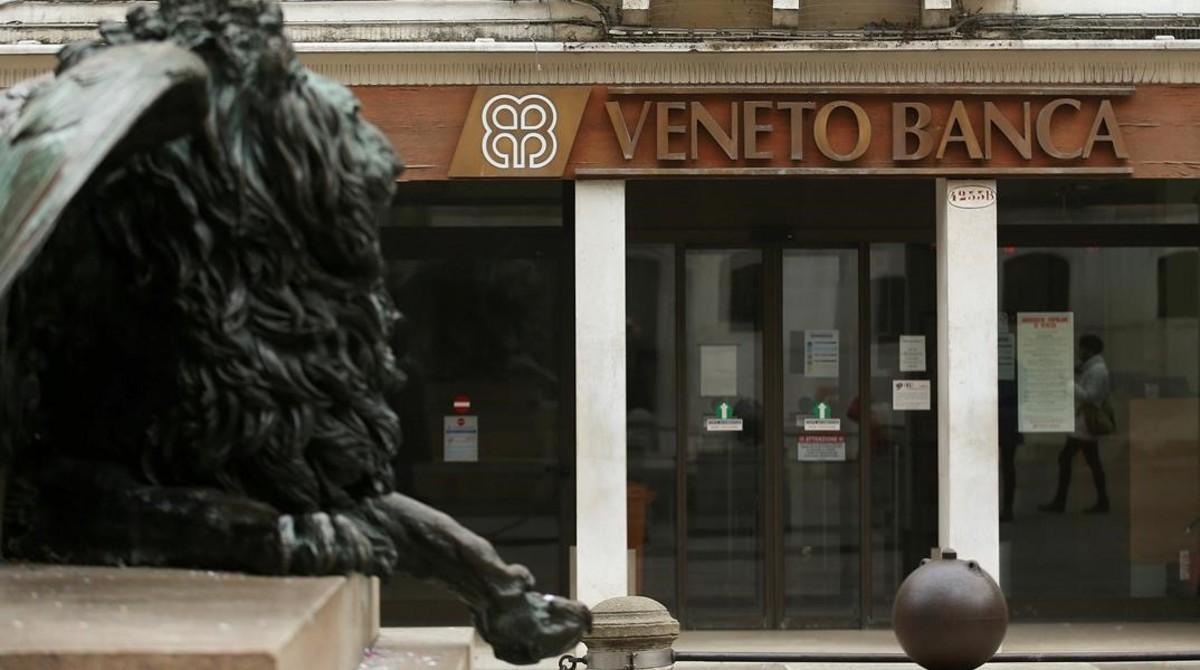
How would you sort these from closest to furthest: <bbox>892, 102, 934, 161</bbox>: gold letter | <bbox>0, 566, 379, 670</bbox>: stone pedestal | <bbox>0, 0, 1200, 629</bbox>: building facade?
<bbox>0, 566, 379, 670</bbox>: stone pedestal, <bbox>892, 102, 934, 161</bbox>: gold letter, <bbox>0, 0, 1200, 629</bbox>: building facade

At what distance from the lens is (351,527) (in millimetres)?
3816

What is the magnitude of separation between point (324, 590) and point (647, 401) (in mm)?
10721

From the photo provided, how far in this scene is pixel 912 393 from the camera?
14.3 m

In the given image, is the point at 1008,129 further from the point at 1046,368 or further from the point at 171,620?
the point at 171,620

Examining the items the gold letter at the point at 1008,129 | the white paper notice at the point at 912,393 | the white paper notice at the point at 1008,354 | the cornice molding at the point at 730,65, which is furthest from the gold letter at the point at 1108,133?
the white paper notice at the point at 912,393

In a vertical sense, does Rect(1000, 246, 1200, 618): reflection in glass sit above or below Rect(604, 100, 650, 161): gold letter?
→ below

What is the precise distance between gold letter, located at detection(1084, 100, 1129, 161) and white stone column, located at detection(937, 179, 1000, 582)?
0.68 meters

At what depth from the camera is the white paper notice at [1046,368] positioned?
14.4 metres

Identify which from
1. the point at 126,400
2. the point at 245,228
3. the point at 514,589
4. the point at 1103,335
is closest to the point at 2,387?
the point at 126,400

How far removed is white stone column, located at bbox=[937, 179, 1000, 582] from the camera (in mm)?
13219

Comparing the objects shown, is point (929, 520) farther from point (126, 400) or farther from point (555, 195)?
point (126, 400)

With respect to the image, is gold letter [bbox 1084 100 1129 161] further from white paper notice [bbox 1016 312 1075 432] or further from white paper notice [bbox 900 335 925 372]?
white paper notice [bbox 900 335 925 372]

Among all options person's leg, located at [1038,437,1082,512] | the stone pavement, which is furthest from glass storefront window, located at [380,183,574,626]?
person's leg, located at [1038,437,1082,512]

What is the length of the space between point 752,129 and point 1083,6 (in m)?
2.37
